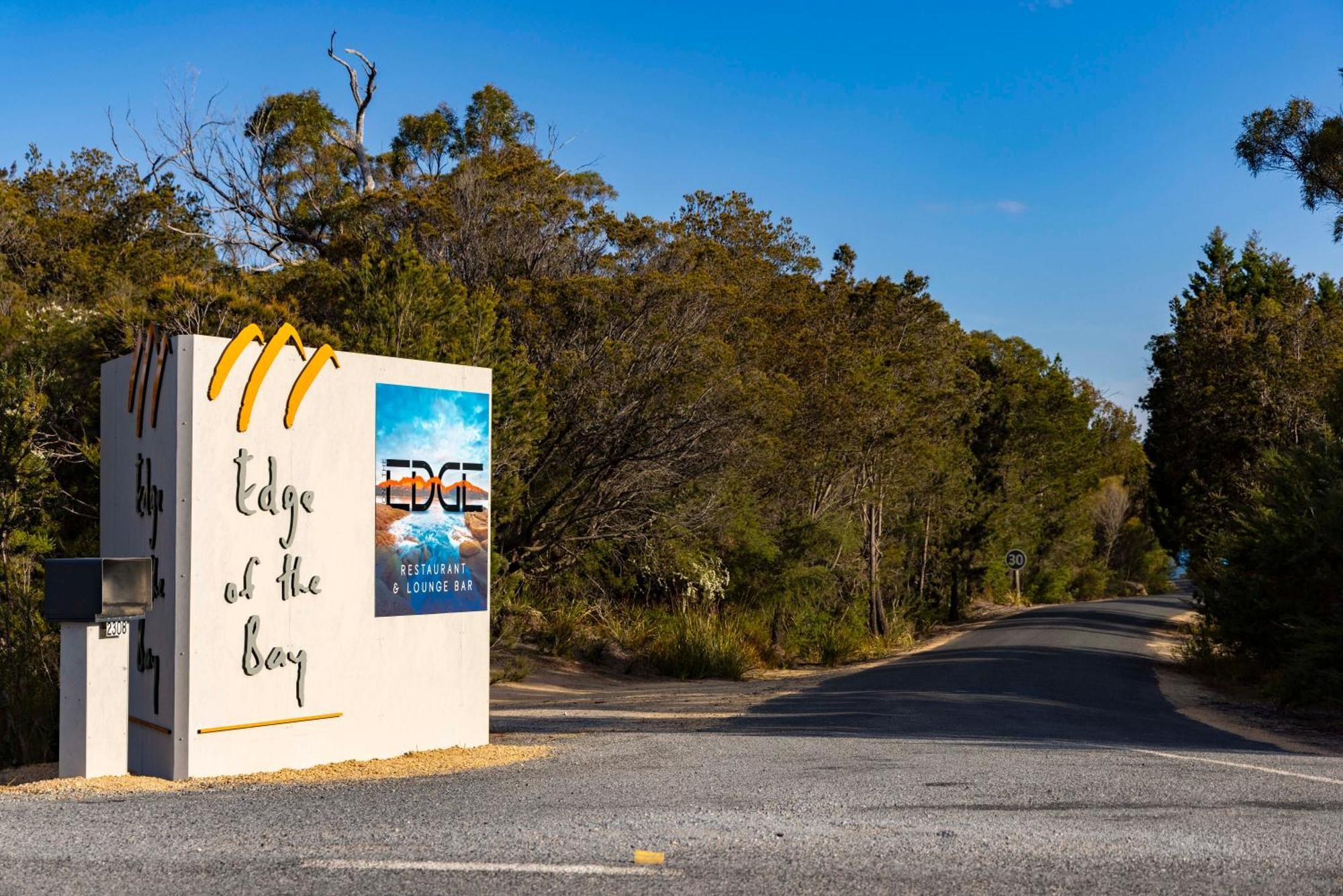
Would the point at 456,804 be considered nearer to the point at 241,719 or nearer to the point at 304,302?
the point at 241,719

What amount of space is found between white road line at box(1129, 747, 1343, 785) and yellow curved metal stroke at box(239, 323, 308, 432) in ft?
27.4

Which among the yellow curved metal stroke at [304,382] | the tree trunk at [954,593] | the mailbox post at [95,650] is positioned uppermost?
the yellow curved metal stroke at [304,382]

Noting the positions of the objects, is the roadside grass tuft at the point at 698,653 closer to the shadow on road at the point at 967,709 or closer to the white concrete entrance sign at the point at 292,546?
the shadow on road at the point at 967,709

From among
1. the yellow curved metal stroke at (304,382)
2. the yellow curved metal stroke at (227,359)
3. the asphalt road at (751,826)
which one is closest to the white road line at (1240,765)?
the asphalt road at (751,826)

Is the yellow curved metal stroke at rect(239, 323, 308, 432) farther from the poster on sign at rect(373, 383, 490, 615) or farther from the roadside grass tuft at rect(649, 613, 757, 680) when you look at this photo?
the roadside grass tuft at rect(649, 613, 757, 680)

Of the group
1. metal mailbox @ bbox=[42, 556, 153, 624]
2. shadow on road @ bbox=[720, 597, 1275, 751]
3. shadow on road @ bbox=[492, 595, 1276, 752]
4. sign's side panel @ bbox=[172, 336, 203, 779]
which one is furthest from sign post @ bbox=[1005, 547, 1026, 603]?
metal mailbox @ bbox=[42, 556, 153, 624]

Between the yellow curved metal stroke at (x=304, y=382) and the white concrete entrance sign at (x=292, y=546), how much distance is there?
1 cm

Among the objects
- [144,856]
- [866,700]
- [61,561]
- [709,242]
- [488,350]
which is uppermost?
[709,242]

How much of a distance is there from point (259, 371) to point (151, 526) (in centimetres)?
146

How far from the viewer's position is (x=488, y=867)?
5.55m

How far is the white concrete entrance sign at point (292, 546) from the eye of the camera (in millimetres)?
8945

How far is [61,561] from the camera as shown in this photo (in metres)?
8.52

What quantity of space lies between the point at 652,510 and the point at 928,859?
18903 millimetres

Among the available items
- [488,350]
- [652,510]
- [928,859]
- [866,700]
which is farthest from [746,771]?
[652,510]
